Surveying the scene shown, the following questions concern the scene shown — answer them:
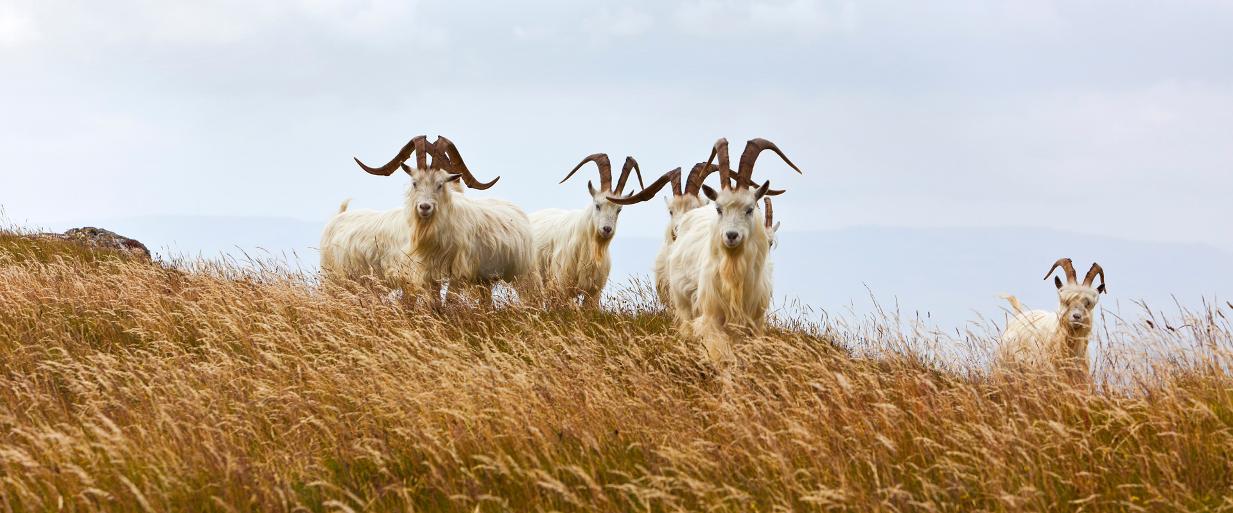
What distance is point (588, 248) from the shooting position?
1393 centimetres

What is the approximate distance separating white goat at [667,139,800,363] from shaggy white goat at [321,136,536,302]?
3.22 metres

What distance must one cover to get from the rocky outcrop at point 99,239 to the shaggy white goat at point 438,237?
241 inches

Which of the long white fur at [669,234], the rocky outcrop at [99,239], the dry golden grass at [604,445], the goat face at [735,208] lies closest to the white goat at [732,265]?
the goat face at [735,208]

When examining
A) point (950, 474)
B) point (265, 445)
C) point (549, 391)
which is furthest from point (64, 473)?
point (950, 474)

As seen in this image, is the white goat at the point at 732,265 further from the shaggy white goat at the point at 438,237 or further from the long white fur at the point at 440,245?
the long white fur at the point at 440,245

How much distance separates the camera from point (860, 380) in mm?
6316

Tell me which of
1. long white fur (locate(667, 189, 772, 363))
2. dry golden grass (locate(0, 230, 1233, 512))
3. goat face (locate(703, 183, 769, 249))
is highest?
goat face (locate(703, 183, 769, 249))

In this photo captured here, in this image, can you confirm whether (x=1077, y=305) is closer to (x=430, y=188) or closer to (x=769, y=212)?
(x=769, y=212)

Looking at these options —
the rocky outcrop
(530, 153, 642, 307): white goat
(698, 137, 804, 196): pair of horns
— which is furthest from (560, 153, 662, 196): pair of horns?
the rocky outcrop

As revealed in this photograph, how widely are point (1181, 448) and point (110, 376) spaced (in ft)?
21.7

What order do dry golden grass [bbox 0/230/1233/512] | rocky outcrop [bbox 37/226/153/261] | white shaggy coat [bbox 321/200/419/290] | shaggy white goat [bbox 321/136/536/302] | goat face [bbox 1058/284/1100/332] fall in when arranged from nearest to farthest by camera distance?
dry golden grass [bbox 0/230/1233/512], shaggy white goat [bbox 321/136/536/302], white shaggy coat [bbox 321/200/419/290], goat face [bbox 1058/284/1100/332], rocky outcrop [bbox 37/226/153/261]

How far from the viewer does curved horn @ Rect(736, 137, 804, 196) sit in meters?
9.18

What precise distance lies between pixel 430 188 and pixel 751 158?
3987 mm

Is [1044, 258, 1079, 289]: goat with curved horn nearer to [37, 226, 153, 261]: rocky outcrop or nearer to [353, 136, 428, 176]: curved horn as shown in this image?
[353, 136, 428, 176]: curved horn
